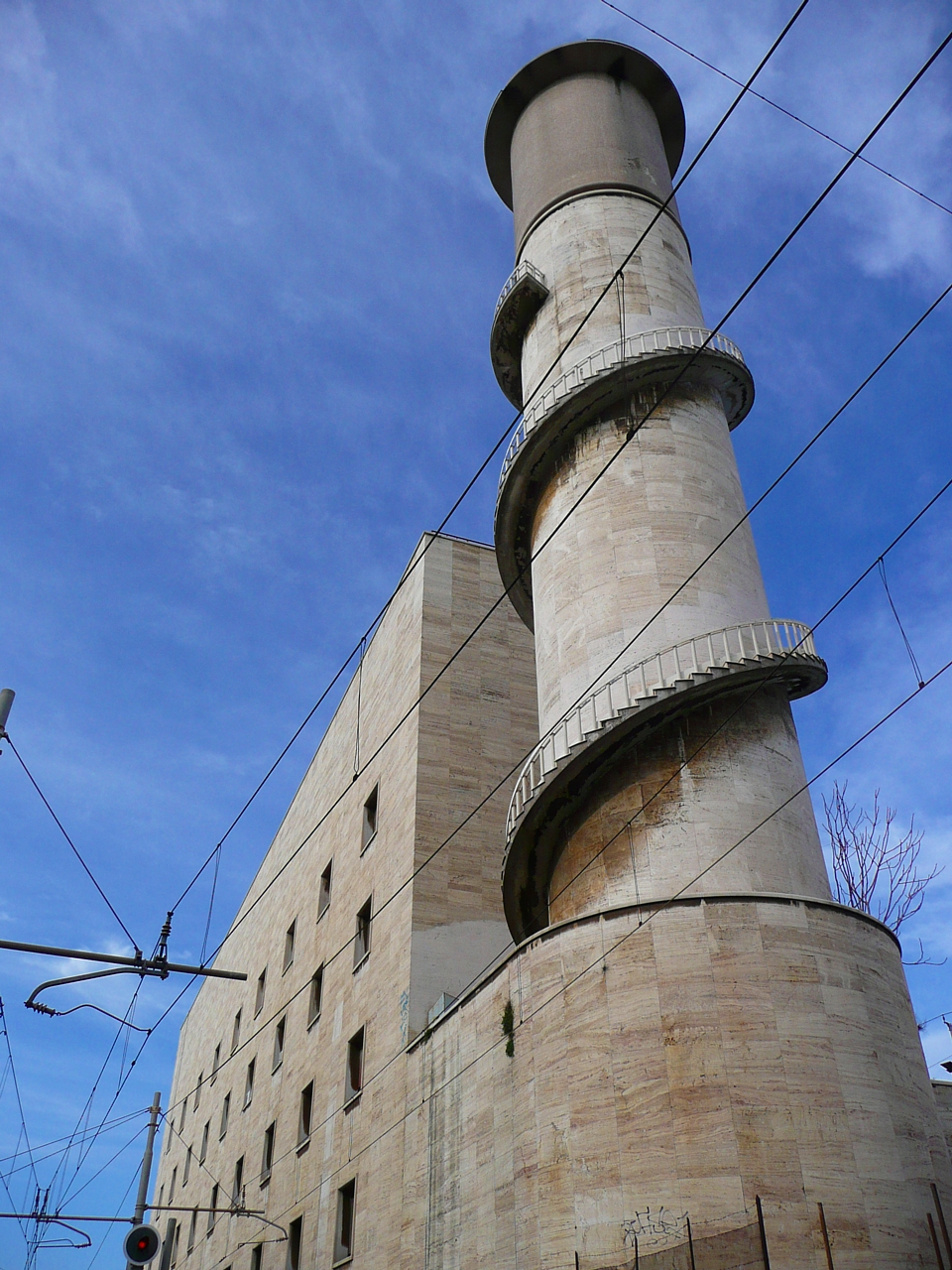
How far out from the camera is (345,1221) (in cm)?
2358

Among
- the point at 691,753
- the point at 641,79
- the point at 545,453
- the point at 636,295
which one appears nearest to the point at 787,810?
the point at 691,753

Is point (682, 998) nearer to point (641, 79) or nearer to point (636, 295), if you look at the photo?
point (636, 295)

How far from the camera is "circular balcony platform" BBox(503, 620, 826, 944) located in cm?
1823

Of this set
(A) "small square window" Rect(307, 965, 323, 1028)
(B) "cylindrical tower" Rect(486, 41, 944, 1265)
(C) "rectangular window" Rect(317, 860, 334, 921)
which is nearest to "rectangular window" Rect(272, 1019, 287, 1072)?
(A) "small square window" Rect(307, 965, 323, 1028)

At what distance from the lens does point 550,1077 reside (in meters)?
15.9

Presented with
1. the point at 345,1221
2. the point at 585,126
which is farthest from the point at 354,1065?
the point at 585,126

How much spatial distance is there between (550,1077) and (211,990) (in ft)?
126

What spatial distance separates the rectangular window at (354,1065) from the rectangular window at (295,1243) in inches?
153

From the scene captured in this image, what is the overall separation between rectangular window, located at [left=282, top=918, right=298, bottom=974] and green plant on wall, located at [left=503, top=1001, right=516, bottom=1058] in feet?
60.9

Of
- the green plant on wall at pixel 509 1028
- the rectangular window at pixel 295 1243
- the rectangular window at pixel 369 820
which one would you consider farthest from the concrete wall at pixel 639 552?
the rectangular window at pixel 295 1243

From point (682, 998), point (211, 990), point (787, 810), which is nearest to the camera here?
point (682, 998)

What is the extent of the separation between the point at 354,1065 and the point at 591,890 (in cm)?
1043

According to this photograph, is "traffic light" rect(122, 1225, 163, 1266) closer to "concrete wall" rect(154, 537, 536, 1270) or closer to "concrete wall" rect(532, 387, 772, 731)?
"concrete wall" rect(154, 537, 536, 1270)

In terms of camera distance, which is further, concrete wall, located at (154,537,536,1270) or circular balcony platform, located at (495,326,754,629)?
concrete wall, located at (154,537,536,1270)
